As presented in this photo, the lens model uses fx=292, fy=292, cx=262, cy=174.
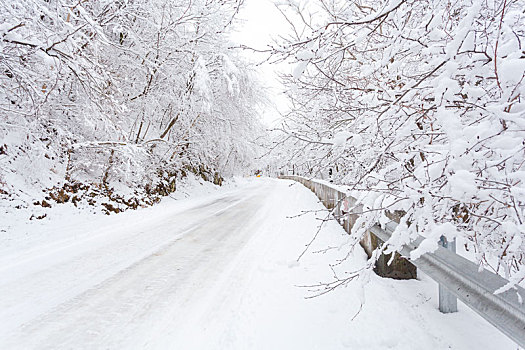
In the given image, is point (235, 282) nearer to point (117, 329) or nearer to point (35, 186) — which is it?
point (117, 329)

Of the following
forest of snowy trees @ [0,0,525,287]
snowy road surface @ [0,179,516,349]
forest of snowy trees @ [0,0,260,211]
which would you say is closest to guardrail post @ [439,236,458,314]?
snowy road surface @ [0,179,516,349]

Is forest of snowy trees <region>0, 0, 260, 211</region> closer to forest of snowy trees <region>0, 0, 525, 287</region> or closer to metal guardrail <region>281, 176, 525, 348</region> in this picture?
forest of snowy trees <region>0, 0, 525, 287</region>

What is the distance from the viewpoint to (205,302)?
353 cm

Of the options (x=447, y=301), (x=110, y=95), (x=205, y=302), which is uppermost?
(x=110, y=95)

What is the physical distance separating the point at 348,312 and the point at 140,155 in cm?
1036

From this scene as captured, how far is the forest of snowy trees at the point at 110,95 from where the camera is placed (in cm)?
590

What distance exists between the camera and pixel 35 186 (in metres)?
8.82

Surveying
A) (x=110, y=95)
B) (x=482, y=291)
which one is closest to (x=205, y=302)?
(x=482, y=291)

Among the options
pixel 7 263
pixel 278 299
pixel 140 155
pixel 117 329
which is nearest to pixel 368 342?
pixel 278 299

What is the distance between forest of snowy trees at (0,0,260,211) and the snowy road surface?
9.78 ft

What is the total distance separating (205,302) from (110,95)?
745cm

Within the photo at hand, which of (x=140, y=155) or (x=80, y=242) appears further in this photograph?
(x=140, y=155)

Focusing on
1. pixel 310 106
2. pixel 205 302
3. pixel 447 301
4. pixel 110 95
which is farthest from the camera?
pixel 110 95

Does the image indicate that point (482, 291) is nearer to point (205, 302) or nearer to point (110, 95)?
point (205, 302)
